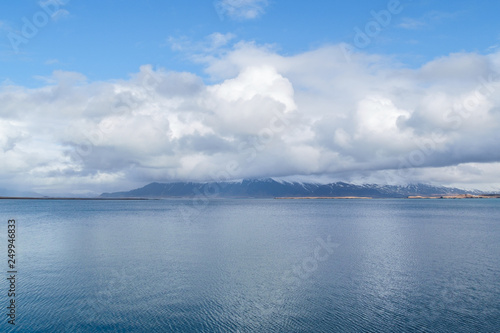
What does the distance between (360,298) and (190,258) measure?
24.9m

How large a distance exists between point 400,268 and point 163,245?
37.7 metres

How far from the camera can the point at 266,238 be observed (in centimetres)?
6400

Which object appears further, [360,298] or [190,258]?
[190,258]

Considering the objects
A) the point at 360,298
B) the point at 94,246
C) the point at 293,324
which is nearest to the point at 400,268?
the point at 360,298

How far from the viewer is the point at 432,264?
137ft

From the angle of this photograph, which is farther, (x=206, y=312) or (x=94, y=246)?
(x=94, y=246)

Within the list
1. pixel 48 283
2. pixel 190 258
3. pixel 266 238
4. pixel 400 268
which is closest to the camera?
pixel 48 283

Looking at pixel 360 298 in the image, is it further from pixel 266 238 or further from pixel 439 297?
pixel 266 238

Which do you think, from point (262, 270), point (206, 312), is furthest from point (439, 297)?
point (206, 312)

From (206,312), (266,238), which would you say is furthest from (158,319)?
(266,238)

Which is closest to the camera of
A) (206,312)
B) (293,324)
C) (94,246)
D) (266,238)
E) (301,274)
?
(293,324)

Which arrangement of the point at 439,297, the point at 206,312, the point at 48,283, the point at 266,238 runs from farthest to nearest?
the point at 266,238, the point at 48,283, the point at 439,297, the point at 206,312

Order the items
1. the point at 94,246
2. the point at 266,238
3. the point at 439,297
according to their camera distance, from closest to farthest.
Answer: the point at 439,297, the point at 94,246, the point at 266,238

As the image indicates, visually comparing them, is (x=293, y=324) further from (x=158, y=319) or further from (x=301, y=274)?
(x=301, y=274)
